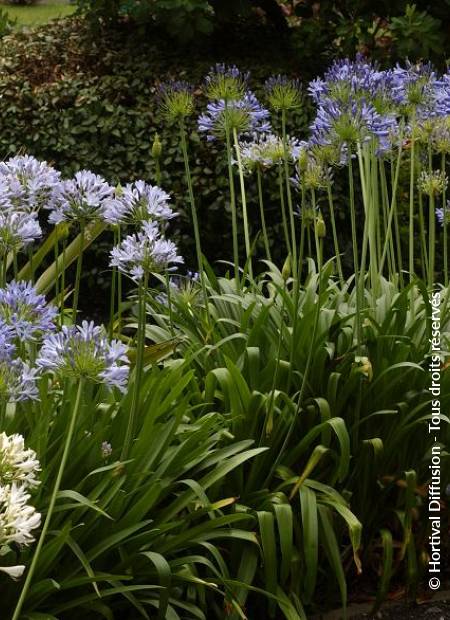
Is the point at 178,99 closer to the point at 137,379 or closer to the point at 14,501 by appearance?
the point at 137,379

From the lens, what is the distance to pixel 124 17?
7262mm

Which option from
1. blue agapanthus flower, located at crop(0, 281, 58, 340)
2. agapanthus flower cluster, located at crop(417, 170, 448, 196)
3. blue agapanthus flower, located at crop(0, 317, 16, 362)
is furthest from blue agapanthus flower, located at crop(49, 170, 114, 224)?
agapanthus flower cluster, located at crop(417, 170, 448, 196)

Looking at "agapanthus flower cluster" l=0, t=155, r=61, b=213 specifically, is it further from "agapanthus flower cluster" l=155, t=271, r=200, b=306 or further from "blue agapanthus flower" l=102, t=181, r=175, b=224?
"agapanthus flower cluster" l=155, t=271, r=200, b=306

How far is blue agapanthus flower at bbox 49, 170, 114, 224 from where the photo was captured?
9.44 feet

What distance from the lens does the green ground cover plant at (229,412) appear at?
276 cm

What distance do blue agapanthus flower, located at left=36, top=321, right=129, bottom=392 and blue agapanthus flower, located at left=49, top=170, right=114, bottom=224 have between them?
588 mm

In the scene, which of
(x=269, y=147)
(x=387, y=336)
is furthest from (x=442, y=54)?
(x=387, y=336)

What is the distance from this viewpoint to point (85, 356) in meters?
2.36

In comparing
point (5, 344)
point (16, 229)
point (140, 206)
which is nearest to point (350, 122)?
point (140, 206)

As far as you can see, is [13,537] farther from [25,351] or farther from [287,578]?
[287,578]

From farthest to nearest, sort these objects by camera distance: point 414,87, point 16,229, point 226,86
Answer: point 414,87 < point 226,86 < point 16,229

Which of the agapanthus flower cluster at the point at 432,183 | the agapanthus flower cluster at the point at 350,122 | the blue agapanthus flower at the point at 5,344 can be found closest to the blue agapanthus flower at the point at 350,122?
the agapanthus flower cluster at the point at 350,122

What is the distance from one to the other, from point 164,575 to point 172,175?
3.76m

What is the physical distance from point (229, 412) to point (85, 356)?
3.83 feet
